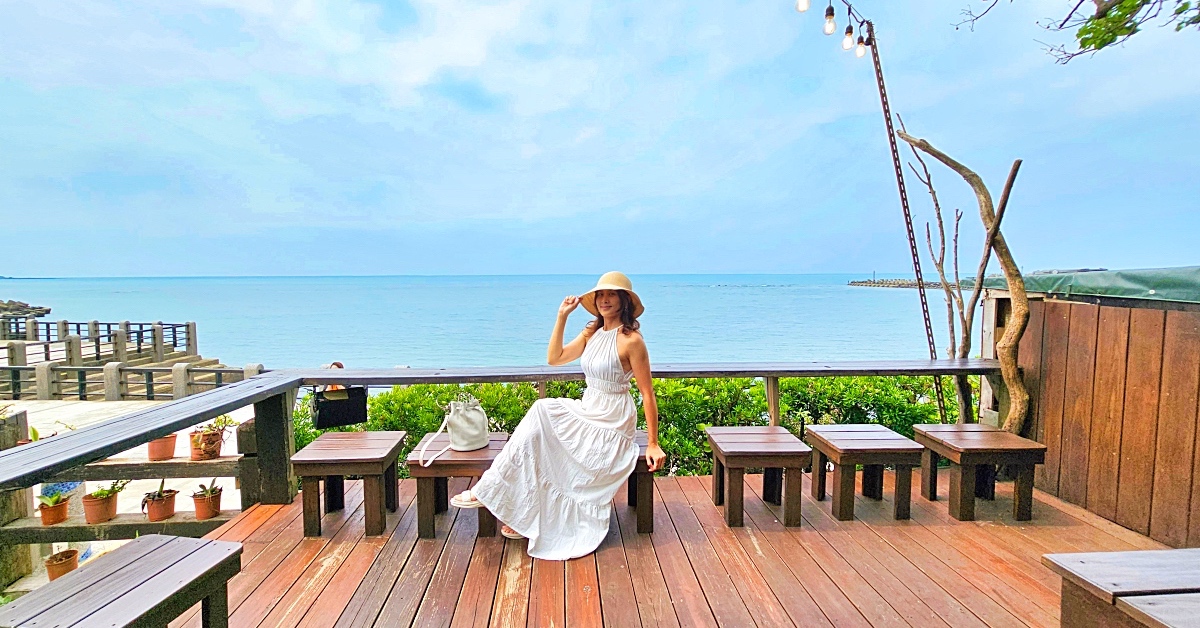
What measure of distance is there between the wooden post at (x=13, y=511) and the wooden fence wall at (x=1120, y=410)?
6.25 meters

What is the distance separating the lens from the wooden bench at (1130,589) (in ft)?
4.06

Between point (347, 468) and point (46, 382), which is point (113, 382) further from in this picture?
point (347, 468)

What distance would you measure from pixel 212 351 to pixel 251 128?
28661 millimetres

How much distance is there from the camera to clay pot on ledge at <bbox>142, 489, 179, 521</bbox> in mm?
3119

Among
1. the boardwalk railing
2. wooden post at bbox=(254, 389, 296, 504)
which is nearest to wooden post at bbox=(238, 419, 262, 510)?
wooden post at bbox=(254, 389, 296, 504)

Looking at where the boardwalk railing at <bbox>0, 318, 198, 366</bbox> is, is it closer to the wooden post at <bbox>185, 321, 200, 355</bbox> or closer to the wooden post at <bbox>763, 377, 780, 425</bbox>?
the wooden post at <bbox>185, 321, 200, 355</bbox>

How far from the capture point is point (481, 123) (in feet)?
128

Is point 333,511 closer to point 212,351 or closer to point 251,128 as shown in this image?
point 212,351

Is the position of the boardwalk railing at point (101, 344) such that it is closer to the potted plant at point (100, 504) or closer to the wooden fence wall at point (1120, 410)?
the potted plant at point (100, 504)

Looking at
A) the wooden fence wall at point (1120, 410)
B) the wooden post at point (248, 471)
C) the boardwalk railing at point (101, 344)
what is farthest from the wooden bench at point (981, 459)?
the boardwalk railing at point (101, 344)

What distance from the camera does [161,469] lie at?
3.07m

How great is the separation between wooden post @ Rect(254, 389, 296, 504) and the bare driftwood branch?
4.47 m

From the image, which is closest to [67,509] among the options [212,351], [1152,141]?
[1152,141]

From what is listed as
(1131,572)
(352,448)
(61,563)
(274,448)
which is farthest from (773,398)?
(61,563)
